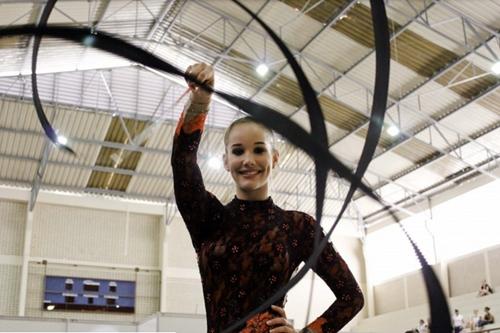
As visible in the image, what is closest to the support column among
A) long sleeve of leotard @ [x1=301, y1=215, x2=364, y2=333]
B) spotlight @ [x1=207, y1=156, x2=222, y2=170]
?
spotlight @ [x1=207, y1=156, x2=222, y2=170]

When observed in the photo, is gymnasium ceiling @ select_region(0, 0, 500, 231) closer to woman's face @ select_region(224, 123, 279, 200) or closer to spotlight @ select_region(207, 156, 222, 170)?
spotlight @ select_region(207, 156, 222, 170)

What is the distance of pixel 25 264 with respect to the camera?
98.2 feet

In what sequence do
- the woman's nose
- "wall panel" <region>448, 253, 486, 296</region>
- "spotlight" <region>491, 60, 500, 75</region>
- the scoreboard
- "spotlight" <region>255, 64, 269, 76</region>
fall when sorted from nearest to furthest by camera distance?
1. the woman's nose
2. "spotlight" <region>491, 60, 500, 75</region>
3. "spotlight" <region>255, 64, 269, 76</region>
4. "wall panel" <region>448, 253, 486, 296</region>
5. the scoreboard

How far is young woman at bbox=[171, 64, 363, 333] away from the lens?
2666mm

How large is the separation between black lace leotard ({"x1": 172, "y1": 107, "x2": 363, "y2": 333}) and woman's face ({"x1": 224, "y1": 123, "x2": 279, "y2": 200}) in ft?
0.45

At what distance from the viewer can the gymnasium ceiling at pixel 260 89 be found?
22.2m

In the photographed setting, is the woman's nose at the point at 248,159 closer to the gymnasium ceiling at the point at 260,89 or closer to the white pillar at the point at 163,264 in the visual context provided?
the gymnasium ceiling at the point at 260,89

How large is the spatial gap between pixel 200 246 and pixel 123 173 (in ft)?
95.1

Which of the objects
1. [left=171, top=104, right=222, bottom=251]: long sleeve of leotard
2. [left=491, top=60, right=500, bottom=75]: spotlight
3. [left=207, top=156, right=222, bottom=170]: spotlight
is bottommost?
[left=171, top=104, right=222, bottom=251]: long sleeve of leotard

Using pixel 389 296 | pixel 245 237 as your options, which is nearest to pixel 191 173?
pixel 245 237

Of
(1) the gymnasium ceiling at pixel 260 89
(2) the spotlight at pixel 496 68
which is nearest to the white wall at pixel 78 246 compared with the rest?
(1) the gymnasium ceiling at pixel 260 89

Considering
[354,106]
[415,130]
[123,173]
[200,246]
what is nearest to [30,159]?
[123,173]

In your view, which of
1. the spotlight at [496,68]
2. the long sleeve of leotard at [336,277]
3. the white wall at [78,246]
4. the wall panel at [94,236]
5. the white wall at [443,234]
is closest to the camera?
the long sleeve of leotard at [336,277]

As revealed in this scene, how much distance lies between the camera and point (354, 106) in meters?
26.9
